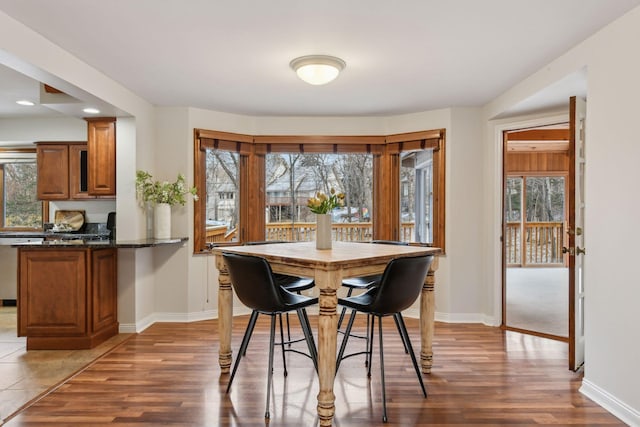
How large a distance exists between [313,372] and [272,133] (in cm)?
290

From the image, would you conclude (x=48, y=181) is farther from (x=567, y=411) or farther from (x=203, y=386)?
(x=567, y=411)

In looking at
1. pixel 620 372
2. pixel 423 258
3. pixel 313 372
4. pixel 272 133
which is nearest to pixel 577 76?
pixel 423 258

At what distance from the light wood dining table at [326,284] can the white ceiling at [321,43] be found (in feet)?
4.61

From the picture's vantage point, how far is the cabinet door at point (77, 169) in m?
4.89

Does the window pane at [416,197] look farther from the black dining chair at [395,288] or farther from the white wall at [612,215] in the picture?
the black dining chair at [395,288]

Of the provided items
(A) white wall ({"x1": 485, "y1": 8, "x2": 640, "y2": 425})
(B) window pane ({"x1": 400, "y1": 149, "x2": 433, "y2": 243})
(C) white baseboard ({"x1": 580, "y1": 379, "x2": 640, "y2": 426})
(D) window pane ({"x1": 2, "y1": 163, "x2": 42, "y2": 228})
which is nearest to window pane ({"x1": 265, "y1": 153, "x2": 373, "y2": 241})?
(B) window pane ({"x1": 400, "y1": 149, "x2": 433, "y2": 243})

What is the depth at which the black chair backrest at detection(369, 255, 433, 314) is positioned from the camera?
7.97 feet

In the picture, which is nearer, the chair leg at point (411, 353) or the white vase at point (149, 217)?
the chair leg at point (411, 353)

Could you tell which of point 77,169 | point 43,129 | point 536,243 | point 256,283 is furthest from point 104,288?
point 536,243

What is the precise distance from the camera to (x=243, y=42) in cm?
282

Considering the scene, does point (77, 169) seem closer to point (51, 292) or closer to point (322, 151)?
point (51, 292)

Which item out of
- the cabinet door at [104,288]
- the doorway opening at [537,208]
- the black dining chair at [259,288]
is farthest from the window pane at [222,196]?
the doorway opening at [537,208]

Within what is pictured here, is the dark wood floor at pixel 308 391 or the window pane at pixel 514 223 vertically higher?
the window pane at pixel 514 223

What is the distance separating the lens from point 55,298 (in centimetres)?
356
